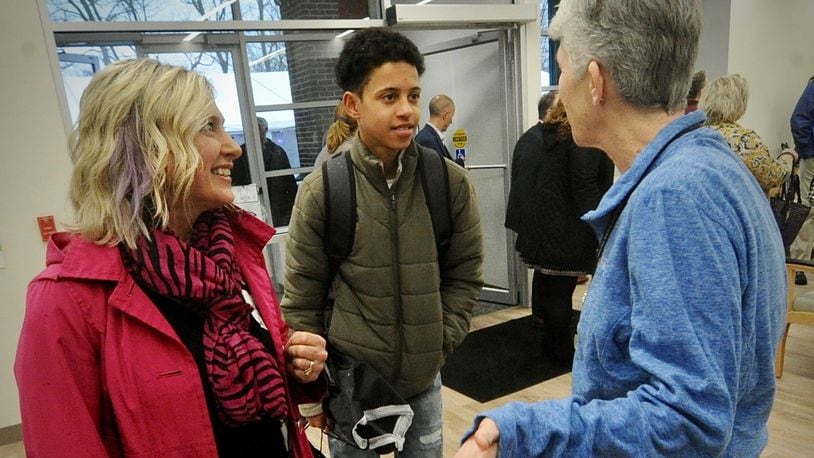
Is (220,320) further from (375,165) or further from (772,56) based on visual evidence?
(772,56)

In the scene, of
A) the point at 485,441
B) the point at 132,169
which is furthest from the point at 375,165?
the point at 485,441

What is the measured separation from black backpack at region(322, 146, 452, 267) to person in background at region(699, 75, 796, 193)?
2.21 m

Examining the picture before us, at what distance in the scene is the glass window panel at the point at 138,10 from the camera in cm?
295

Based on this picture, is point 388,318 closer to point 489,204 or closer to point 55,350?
point 55,350

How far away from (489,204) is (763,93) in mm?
3632

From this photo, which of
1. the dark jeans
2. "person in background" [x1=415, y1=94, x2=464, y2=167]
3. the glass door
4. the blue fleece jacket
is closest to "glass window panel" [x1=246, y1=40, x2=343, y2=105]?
"person in background" [x1=415, y1=94, x2=464, y2=167]

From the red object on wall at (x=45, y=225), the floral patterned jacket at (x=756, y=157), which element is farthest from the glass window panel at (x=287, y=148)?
the floral patterned jacket at (x=756, y=157)

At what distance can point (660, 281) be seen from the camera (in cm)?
67

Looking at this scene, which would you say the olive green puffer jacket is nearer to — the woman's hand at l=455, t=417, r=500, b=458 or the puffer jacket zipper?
the puffer jacket zipper

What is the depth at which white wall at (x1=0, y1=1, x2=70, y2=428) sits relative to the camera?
2.73 meters

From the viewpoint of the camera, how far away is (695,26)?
2.60 ft

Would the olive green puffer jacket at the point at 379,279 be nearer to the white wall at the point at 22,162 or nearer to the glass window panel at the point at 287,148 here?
the white wall at the point at 22,162

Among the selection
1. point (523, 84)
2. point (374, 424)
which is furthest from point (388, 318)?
point (523, 84)

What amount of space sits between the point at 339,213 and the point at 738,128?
287 cm
